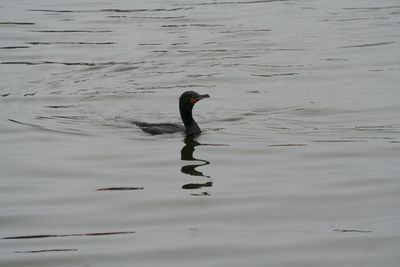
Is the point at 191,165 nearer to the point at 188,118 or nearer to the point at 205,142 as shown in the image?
the point at 205,142

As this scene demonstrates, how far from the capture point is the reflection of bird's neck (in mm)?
12742

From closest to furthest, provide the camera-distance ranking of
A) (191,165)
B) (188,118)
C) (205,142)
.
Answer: (191,165) → (205,142) → (188,118)

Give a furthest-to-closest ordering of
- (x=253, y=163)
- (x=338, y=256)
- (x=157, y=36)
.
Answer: (x=157, y=36)
(x=253, y=163)
(x=338, y=256)

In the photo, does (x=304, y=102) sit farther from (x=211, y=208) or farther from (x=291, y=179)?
(x=211, y=208)

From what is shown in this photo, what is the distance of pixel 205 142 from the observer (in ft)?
40.9

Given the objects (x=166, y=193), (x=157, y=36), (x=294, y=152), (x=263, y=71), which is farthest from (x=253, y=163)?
(x=157, y=36)

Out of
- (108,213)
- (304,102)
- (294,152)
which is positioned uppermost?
(304,102)

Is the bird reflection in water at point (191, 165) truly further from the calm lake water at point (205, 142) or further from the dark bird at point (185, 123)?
the dark bird at point (185, 123)

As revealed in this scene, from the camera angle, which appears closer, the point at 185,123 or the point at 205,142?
the point at 205,142

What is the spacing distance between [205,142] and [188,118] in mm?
543

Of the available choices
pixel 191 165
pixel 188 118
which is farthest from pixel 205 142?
pixel 191 165

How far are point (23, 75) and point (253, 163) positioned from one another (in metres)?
8.39

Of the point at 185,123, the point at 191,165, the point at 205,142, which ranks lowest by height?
the point at 191,165

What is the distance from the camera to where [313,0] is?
1082 inches
